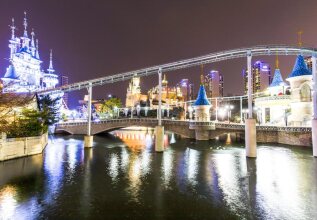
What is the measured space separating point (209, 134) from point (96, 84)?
1265 inches

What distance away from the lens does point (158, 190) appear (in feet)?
67.2

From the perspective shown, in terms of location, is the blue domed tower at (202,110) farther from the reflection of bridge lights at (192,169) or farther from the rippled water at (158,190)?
the rippled water at (158,190)

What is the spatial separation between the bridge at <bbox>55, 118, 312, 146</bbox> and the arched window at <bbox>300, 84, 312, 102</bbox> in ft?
27.3

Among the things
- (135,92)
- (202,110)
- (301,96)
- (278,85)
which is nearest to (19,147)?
(202,110)

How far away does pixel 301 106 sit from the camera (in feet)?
176

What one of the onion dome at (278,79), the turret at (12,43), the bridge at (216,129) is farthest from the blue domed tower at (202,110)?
the turret at (12,43)

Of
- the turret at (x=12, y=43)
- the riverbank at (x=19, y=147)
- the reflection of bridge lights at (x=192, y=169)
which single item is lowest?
the reflection of bridge lights at (x=192, y=169)

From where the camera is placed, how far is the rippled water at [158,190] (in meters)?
15.6

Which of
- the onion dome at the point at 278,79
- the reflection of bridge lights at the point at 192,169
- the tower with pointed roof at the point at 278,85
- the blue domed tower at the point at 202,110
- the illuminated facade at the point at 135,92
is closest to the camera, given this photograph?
the reflection of bridge lights at the point at 192,169

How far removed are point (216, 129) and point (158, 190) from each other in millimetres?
44728

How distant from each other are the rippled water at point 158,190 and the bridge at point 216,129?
58.4 ft

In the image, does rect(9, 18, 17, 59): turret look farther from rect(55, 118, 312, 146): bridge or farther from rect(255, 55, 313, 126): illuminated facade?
rect(255, 55, 313, 126): illuminated facade

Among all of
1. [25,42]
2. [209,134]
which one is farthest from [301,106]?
[25,42]

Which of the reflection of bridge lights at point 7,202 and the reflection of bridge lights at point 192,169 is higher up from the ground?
the reflection of bridge lights at point 7,202
